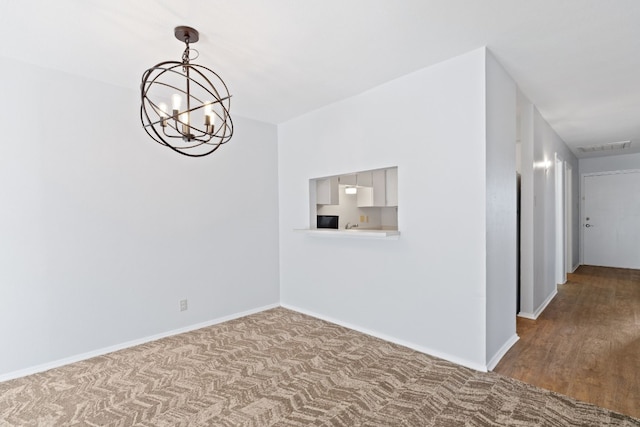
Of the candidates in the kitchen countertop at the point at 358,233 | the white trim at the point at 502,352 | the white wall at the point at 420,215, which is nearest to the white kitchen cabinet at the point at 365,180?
the white wall at the point at 420,215

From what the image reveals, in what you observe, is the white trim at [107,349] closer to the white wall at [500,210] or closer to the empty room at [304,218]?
the empty room at [304,218]

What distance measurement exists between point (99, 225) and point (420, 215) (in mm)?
3058

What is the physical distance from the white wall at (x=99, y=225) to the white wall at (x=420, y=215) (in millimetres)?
1316

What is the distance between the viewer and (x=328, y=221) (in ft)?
14.6

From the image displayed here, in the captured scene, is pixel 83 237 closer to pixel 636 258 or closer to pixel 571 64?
pixel 571 64

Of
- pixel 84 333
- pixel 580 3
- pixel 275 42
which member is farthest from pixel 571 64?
pixel 84 333

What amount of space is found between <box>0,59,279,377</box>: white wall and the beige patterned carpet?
16.6 inches

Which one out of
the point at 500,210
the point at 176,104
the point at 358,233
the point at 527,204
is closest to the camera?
the point at 176,104

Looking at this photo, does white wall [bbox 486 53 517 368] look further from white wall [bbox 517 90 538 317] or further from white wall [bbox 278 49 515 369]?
white wall [bbox 517 90 538 317]

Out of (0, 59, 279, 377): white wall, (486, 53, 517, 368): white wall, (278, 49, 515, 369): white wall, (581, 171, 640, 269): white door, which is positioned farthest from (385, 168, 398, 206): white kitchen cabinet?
(581, 171, 640, 269): white door

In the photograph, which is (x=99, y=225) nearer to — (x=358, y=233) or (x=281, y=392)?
(x=281, y=392)

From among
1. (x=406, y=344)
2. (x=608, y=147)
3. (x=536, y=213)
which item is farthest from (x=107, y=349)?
(x=608, y=147)

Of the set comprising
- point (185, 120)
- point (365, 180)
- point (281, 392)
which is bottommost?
point (281, 392)

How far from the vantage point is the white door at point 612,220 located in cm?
711
